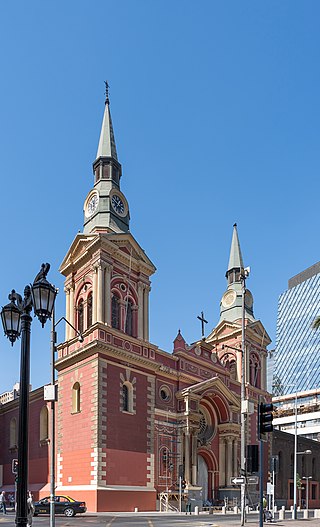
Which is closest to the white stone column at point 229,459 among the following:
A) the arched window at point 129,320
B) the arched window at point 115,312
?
the arched window at point 129,320

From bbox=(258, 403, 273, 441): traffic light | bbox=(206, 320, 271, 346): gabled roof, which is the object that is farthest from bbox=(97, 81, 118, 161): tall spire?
bbox=(258, 403, 273, 441): traffic light

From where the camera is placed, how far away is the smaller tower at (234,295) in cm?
6153

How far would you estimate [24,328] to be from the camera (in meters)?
11.2

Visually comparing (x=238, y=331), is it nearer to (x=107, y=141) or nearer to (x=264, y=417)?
(x=107, y=141)

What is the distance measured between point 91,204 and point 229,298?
19493 millimetres

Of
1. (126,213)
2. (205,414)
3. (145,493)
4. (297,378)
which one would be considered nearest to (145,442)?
(145,493)

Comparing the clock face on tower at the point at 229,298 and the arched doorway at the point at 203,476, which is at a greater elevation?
the clock face on tower at the point at 229,298

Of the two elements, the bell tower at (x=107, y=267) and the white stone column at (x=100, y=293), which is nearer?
the white stone column at (x=100, y=293)

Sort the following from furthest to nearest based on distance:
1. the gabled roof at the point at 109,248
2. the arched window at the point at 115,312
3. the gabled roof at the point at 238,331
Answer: the gabled roof at the point at 238,331
the arched window at the point at 115,312
the gabled roof at the point at 109,248

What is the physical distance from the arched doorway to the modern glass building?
75.8 m

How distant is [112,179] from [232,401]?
21.8m

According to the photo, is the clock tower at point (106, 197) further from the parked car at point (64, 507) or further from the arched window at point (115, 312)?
the parked car at point (64, 507)

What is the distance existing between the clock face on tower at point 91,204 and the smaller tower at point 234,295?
1874 centimetres

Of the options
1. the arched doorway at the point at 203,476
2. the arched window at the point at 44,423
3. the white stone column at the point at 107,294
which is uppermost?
the white stone column at the point at 107,294
